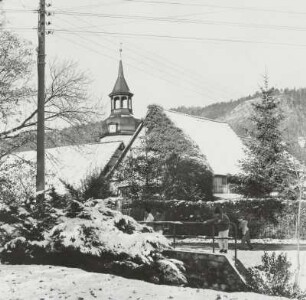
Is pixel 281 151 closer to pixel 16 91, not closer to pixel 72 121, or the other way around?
pixel 72 121

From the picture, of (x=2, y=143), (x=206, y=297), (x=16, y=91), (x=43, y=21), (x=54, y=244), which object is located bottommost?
(x=206, y=297)

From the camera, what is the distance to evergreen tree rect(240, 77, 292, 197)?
1325 inches

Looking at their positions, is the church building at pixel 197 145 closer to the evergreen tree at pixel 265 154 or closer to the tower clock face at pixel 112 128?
the evergreen tree at pixel 265 154

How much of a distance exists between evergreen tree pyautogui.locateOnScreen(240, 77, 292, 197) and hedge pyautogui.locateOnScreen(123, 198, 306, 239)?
3.57m

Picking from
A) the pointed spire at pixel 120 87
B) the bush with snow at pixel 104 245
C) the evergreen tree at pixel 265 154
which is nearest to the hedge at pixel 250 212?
the evergreen tree at pixel 265 154

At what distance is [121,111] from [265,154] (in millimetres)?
40848

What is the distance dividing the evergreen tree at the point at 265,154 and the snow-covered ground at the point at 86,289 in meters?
22.1

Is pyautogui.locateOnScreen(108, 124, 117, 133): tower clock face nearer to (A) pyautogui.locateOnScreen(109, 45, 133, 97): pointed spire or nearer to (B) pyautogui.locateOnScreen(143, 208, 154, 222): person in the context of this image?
(A) pyautogui.locateOnScreen(109, 45, 133, 97): pointed spire

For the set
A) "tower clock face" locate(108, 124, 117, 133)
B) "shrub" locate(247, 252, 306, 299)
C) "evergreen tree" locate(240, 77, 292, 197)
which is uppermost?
"tower clock face" locate(108, 124, 117, 133)

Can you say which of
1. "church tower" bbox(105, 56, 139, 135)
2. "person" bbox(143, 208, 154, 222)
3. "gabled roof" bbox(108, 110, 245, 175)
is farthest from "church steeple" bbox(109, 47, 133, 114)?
"person" bbox(143, 208, 154, 222)

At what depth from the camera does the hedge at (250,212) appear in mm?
28641

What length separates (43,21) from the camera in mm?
18750

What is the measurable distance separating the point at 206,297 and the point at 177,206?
19723 mm

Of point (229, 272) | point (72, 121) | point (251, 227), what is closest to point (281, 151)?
point (251, 227)
